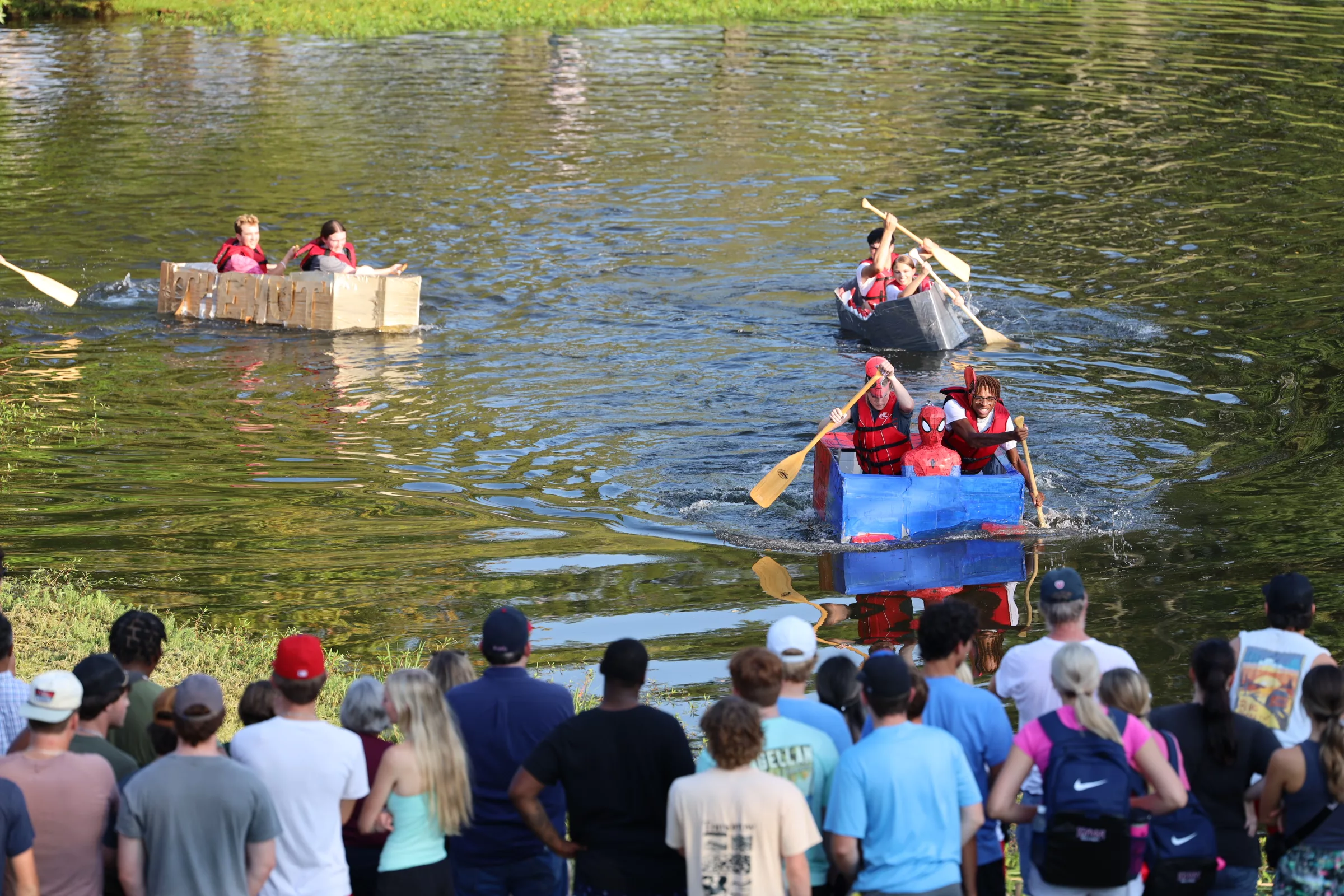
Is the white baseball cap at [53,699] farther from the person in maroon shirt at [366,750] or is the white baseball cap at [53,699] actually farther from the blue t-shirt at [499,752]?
the blue t-shirt at [499,752]

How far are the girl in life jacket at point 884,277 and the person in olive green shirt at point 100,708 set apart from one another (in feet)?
48.7

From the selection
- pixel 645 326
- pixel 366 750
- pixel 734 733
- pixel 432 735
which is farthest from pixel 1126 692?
pixel 645 326

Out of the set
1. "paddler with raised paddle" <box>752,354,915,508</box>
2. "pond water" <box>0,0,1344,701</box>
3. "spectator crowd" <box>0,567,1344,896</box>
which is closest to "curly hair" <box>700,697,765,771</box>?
"spectator crowd" <box>0,567,1344,896</box>

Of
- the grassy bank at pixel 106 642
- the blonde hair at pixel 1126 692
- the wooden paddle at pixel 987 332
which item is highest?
the blonde hair at pixel 1126 692

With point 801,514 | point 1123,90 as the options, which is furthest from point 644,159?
point 801,514

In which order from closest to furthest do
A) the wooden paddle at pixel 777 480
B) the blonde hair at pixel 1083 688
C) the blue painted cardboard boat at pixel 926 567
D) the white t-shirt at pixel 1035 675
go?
the blonde hair at pixel 1083 688 → the white t-shirt at pixel 1035 675 → the blue painted cardboard boat at pixel 926 567 → the wooden paddle at pixel 777 480

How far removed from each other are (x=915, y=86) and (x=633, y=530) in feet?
87.6

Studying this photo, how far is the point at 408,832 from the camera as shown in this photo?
573 centimetres

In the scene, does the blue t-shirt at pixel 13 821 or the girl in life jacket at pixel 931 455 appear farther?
the girl in life jacket at pixel 931 455

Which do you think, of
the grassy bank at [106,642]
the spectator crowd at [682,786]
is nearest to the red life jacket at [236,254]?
the grassy bank at [106,642]

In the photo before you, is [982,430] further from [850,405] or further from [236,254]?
[236,254]

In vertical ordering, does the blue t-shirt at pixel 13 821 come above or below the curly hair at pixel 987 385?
above

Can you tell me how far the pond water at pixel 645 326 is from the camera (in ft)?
40.4

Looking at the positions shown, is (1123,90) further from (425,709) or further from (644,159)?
(425,709)
